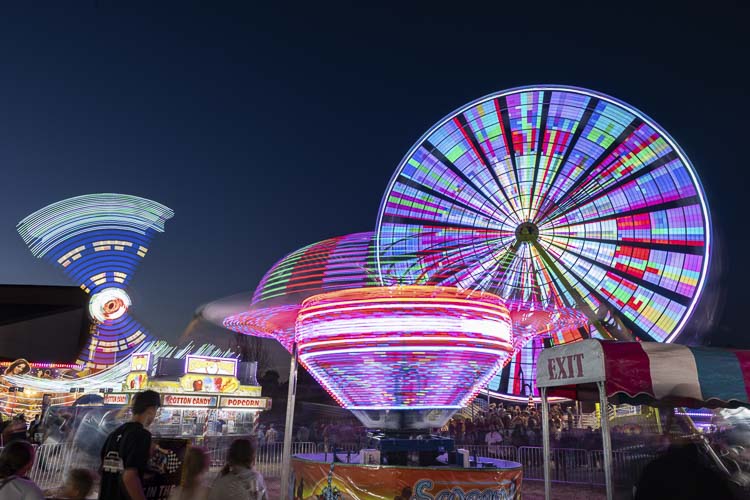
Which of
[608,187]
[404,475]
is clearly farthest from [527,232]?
[404,475]

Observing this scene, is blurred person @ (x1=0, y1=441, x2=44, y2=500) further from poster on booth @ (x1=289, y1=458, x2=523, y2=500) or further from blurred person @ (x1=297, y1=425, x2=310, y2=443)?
blurred person @ (x1=297, y1=425, x2=310, y2=443)

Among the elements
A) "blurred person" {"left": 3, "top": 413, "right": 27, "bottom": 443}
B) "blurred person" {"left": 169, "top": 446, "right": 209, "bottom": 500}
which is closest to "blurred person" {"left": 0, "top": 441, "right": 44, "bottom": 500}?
"blurred person" {"left": 169, "top": 446, "right": 209, "bottom": 500}

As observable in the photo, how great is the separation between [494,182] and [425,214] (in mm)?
2458

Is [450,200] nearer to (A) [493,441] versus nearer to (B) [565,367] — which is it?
(A) [493,441]

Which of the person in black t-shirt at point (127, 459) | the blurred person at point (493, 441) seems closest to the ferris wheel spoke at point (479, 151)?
the blurred person at point (493, 441)

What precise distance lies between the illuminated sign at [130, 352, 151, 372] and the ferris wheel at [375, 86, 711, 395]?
50.9 ft

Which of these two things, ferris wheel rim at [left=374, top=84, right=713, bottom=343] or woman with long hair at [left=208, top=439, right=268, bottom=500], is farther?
ferris wheel rim at [left=374, top=84, right=713, bottom=343]

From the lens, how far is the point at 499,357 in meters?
8.40

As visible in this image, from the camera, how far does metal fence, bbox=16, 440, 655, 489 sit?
11125 mm

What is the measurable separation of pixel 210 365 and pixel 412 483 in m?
22.3

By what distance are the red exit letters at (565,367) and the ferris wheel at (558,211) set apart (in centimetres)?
726

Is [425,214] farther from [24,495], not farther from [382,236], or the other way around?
[24,495]

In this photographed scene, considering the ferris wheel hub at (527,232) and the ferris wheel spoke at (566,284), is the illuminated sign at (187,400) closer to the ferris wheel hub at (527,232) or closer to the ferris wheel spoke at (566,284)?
the ferris wheel hub at (527,232)

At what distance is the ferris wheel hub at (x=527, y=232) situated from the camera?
16.8 metres
